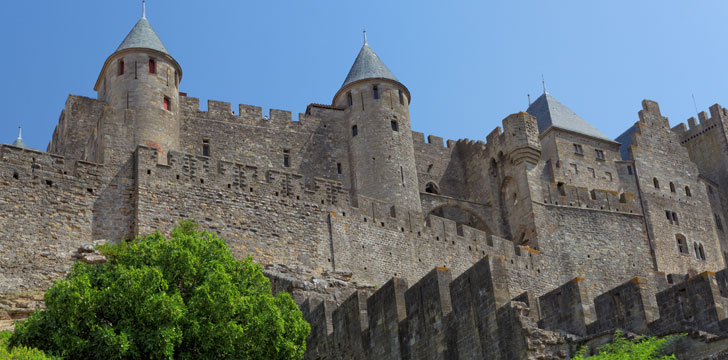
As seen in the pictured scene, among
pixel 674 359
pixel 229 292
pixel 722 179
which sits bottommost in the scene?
pixel 674 359

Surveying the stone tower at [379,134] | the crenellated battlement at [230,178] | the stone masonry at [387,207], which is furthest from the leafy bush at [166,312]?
the stone tower at [379,134]

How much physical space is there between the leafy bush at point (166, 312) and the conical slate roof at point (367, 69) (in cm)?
2358

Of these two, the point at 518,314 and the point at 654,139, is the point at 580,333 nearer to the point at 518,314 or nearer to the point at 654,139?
the point at 518,314

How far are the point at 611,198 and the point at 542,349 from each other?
30063 millimetres

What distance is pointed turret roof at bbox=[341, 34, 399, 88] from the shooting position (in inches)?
1757

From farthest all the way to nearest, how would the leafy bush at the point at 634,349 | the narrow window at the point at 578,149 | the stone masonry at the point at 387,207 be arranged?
the narrow window at the point at 578,149
the stone masonry at the point at 387,207
the leafy bush at the point at 634,349

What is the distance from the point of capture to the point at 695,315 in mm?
19625

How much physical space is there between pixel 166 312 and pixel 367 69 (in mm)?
27113

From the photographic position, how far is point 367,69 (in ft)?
148

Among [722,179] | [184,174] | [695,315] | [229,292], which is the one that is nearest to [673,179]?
[722,179]

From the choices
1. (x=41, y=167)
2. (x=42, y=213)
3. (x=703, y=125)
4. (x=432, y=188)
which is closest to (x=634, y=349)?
(x=42, y=213)

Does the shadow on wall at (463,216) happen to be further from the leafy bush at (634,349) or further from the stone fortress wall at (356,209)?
the leafy bush at (634,349)

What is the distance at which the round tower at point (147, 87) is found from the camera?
122 feet

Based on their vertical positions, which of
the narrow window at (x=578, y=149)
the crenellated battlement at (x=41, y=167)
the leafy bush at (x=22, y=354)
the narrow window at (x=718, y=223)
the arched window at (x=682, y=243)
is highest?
the narrow window at (x=578, y=149)
